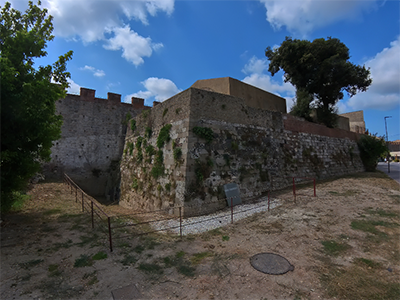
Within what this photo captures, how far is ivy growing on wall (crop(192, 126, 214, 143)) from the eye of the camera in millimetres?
8734

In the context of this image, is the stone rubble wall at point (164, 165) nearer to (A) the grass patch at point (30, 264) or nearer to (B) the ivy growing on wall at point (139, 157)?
(B) the ivy growing on wall at point (139, 157)

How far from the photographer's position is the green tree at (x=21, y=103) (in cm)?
577

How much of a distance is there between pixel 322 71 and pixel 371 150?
31.8 feet

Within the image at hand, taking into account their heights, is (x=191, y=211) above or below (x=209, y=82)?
below

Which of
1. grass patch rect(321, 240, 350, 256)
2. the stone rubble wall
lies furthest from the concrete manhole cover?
the stone rubble wall

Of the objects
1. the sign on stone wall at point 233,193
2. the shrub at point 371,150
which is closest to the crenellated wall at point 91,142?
the sign on stone wall at point 233,193

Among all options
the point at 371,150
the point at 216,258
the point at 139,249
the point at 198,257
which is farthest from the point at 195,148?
the point at 371,150

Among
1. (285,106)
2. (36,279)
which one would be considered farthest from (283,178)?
(36,279)

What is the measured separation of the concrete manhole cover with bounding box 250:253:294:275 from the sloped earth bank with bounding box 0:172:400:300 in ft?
0.50

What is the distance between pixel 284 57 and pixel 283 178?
13.2 metres

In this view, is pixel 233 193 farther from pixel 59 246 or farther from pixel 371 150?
pixel 371 150

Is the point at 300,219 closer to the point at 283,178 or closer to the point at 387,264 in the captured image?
the point at 387,264

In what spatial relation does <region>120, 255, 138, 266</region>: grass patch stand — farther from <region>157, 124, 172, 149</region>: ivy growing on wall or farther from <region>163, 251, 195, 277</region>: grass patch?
<region>157, 124, 172, 149</region>: ivy growing on wall

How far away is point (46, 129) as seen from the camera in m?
6.57
